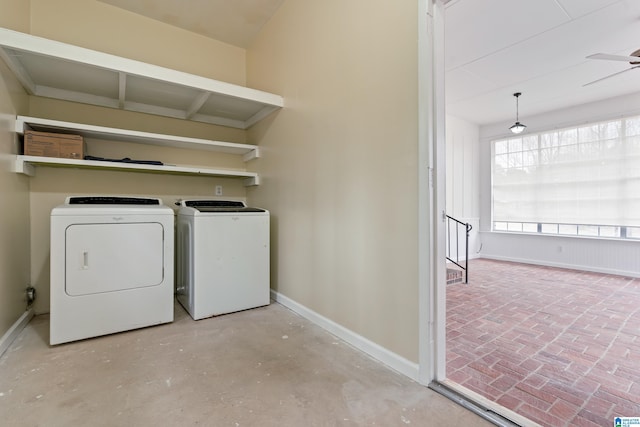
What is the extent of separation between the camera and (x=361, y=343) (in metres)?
2.03

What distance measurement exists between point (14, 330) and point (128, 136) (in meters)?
1.78

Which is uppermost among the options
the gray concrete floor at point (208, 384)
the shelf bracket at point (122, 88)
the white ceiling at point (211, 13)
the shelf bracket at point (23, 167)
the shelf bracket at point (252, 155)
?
the white ceiling at point (211, 13)

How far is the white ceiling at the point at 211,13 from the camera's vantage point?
2918 mm

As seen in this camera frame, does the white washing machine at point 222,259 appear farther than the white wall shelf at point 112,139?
Yes

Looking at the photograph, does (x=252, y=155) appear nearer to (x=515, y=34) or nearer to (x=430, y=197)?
(x=430, y=197)

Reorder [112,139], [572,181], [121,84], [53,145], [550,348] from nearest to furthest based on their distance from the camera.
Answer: [550,348]
[53,145]
[121,84]
[112,139]
[572,181]

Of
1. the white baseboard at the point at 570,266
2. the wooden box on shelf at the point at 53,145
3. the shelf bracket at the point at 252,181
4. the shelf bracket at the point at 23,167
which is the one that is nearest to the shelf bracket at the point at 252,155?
the shelf bracket at the point at 252,181

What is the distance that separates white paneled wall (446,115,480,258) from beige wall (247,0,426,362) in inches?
156

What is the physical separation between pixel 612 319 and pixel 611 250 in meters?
2.94

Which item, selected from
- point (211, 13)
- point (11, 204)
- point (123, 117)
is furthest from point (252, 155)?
point (11, 204)

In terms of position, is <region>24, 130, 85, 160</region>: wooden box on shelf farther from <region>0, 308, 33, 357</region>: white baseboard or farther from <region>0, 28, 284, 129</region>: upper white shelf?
<region>0, 308, 33, 357</region>: white baseboard

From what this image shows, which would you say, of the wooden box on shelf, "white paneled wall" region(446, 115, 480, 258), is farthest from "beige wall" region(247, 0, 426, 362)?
"white paneled wall" region(446, 115, 480, 258)

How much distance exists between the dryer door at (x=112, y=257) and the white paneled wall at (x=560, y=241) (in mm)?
6375

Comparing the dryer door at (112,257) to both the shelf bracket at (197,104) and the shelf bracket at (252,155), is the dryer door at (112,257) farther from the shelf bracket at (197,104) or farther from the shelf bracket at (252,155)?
the shelf bracket at (252,155)
